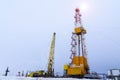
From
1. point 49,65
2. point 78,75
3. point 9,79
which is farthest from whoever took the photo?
point 49,65

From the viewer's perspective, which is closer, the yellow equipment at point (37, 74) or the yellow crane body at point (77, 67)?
the yellow crane body at point (77, 67)

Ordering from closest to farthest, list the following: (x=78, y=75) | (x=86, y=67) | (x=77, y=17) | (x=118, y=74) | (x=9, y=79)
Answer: (x=9, y=79)
(x=118, y=74)
(x=78, y=75)
(x=86, y=67)
(x=77, y=17)

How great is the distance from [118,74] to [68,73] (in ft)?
64.8

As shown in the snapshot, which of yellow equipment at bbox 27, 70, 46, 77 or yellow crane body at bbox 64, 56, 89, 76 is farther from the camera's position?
yellow equipment at bbox 27, 70, 46, 77

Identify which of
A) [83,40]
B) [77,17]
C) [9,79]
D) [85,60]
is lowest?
[9,79]

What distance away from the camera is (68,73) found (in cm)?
5109

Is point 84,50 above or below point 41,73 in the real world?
above

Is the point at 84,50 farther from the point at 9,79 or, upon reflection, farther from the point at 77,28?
the point at 9,79

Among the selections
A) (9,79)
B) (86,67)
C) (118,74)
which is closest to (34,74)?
(86,67)

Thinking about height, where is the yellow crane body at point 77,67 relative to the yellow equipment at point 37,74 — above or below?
above

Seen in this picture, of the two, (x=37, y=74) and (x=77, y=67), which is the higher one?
(x=77, y=67)

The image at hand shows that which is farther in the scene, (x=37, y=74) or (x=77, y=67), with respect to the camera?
(x=37, y=74)

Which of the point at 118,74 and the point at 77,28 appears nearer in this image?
the point at 118,74

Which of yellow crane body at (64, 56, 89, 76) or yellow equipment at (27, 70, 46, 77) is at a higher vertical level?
yellow crane body at (64, 56, 89, 76)
